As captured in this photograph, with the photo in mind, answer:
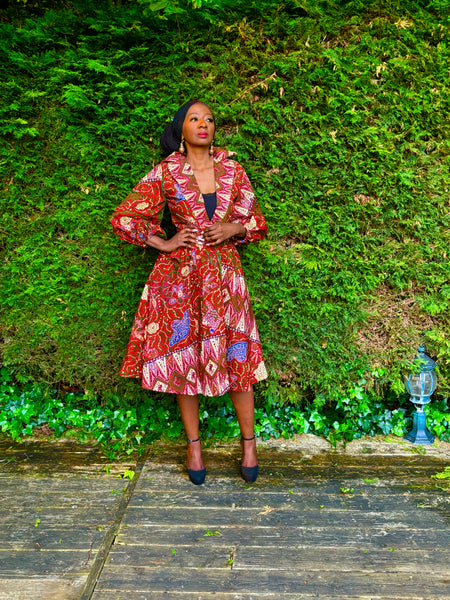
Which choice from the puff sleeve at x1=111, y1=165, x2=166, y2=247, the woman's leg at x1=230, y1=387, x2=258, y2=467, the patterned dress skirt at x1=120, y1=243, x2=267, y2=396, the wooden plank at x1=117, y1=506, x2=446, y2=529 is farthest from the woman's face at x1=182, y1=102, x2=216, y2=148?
the wooden plank at x1=117, y1=506, x2=446, y2=529

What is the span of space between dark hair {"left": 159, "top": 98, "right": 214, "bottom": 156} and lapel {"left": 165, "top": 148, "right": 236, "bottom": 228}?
87 millimetres

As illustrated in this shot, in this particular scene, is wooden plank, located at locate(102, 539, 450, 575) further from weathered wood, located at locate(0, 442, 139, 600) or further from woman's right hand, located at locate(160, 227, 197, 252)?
woman's right hand, located at locate(160, 227, 197, 252)

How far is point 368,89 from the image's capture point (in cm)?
315

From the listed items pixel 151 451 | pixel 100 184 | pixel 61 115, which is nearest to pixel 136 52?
pixel 61 115

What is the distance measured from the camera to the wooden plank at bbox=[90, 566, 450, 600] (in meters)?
2.03

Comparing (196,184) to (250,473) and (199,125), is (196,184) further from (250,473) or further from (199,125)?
(250,473)

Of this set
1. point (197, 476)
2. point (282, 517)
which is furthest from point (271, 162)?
point (282, 517)

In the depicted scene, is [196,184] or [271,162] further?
[271,162]

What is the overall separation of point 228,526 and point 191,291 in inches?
51.7

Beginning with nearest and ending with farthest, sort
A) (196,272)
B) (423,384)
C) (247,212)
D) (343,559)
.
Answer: (343,559) < (196,272) < (247,212) < (423,384)

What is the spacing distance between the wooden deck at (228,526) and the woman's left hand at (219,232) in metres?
1.49

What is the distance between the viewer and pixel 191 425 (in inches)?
117

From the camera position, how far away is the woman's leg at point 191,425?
115 inches

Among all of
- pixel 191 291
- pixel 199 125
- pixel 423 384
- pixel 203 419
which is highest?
pixel 199 125
